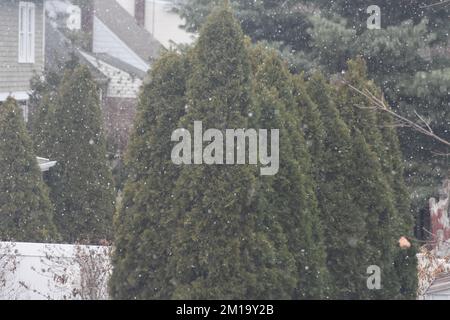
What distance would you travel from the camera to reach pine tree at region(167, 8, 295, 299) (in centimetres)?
595

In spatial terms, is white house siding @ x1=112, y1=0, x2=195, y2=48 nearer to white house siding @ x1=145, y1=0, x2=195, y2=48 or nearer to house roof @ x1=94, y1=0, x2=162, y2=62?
white house siding @ x1=145, y1=0, x2=195, y2=48

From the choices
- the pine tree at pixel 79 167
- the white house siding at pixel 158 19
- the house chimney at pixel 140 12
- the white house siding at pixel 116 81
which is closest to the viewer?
the pine tree at pixel 79 167

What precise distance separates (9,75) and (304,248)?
13.2 m

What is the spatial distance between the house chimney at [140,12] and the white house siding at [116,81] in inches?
414

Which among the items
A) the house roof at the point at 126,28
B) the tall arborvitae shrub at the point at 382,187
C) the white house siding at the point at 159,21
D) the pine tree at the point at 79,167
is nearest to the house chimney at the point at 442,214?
the tall arborvitae shrub at the point at 382,187

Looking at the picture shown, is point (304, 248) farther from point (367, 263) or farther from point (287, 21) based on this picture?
point (287, 21)

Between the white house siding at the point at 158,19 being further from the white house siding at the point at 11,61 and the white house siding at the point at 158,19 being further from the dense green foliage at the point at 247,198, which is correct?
the dense green foliage at the point at 247,198

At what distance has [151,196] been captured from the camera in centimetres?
627

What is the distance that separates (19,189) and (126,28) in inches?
906

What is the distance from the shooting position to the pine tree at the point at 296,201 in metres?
6.45

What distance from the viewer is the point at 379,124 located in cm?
823

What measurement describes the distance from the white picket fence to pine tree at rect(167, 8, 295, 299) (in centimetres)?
163

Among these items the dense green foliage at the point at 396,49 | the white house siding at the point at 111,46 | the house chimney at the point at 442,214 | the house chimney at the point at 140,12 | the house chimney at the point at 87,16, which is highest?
the house chimney at the point at 140,12

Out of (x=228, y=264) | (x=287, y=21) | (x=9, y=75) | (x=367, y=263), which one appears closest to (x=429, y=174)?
(x=287, y=21)
